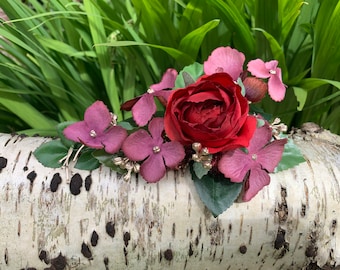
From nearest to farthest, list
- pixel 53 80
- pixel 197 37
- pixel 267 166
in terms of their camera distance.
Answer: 1. pixel 267 166
2. pixel 197 37
3. pixel 53 80

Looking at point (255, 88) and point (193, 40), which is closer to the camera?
point (255, 88)

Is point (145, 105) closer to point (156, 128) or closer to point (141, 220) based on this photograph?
point (156, 128)

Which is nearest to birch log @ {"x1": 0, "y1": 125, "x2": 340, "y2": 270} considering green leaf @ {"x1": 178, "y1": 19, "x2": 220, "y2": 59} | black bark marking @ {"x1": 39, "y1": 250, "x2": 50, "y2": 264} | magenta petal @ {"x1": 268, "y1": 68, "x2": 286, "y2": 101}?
black bark marking @ {"x1": 39, "y1": 250, "x2": 50, "y2": 264}

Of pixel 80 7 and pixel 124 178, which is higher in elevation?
pixel 80 7

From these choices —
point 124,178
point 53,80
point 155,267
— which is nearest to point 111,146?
point 124,178

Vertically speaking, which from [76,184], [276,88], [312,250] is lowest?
[312,250]

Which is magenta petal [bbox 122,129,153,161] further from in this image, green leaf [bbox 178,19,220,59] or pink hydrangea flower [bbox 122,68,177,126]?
green leaf [bbox 178,19,220,59]

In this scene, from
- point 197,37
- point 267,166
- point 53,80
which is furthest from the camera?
point 53,80

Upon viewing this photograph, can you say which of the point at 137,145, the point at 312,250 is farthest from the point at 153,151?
the point at 312,250

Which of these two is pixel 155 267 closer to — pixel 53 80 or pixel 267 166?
pixel 267 166
